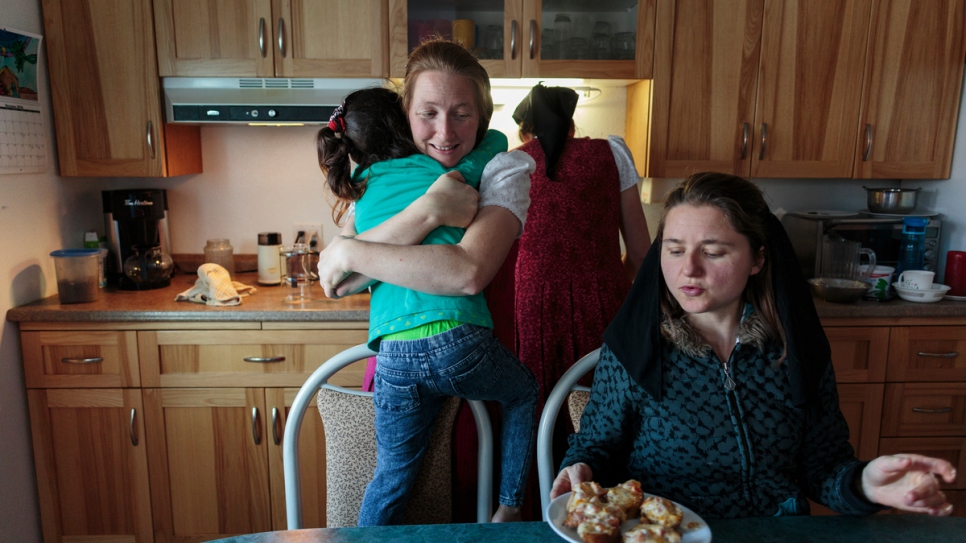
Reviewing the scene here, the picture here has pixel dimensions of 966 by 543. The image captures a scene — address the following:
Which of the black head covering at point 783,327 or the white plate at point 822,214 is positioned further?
the white plate at point 822,214

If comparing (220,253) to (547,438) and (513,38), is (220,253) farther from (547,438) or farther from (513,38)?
(547,438)

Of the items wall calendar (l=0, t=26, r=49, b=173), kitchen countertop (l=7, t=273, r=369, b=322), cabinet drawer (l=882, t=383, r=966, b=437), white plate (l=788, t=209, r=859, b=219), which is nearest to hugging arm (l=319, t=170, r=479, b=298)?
kitchen countertop (l=7, t=273, r=369, b=322)

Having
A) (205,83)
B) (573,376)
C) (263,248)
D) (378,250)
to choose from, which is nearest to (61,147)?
(205,83)

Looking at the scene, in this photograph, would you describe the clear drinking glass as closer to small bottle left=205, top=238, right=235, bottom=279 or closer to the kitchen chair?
small bottle left=205, top=238, right=235, bottom=279

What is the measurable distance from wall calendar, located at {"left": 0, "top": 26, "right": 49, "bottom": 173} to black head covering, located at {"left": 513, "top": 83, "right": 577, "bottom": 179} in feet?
5.39

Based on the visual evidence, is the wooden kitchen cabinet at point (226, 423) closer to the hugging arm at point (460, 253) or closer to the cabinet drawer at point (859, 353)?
the hugging arm at point (460, 253)

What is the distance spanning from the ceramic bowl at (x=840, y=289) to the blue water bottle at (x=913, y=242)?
0.88 ft

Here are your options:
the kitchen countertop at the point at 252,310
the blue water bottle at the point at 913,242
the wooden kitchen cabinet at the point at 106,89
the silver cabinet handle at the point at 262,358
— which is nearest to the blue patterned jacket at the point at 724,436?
the kitchen countertop at the point at 252,310

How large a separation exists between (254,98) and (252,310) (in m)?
0.75

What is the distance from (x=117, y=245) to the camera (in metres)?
2.64

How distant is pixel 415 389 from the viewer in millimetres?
1317

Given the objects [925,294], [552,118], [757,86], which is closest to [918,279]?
[925,294]

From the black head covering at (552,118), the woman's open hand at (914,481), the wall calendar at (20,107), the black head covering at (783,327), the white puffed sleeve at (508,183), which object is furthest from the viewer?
the wall calendar at (20,107)

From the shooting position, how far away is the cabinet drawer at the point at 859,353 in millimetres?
2346
